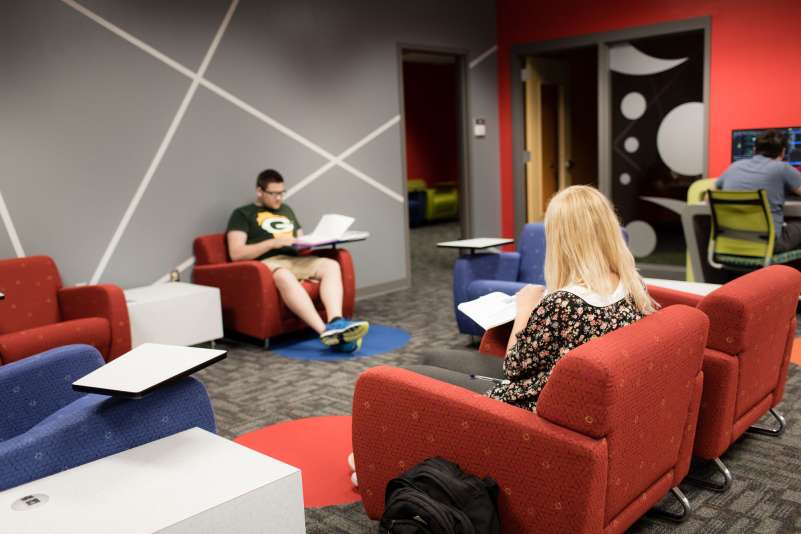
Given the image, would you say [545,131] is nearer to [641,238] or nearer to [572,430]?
A: [641,238]

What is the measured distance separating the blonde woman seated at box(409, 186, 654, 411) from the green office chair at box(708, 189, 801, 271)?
2865mm

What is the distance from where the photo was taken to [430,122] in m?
12.0

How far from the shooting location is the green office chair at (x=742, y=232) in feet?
15.0

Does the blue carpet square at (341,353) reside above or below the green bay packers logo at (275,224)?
below

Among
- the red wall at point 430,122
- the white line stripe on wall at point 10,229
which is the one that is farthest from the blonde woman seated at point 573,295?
the red wall at point 430,122

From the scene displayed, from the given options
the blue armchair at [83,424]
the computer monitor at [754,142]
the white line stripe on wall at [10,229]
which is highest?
the computer monitor at [754,142]

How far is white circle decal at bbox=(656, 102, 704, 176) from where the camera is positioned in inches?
→ 245

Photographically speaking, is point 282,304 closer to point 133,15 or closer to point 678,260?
point 133,15

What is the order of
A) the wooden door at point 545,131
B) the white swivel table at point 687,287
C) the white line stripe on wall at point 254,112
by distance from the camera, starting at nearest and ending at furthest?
the white swivel table at point 687,287
the white line stripe on wall at point 254,112
the wooden door at point 545,131

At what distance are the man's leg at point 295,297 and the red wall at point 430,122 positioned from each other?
735 centimetres

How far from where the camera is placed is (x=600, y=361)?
1.69 m

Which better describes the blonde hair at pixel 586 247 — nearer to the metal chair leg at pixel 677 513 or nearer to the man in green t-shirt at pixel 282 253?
the metal chair leg at pixel 677 513

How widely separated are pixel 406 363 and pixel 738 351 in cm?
212

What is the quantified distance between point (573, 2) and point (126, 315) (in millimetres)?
5028
